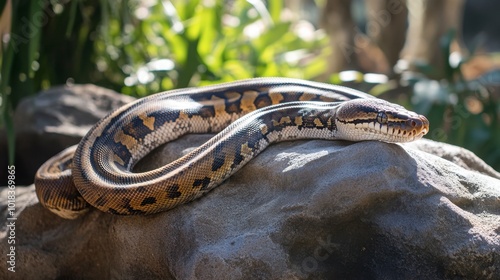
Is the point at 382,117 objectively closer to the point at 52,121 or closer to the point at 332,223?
the point at 332,223

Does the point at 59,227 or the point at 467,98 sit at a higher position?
the point at 59,227

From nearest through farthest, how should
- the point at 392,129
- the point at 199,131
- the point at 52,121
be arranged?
the point at 392,129, the point at 199,131, the point at 52,121

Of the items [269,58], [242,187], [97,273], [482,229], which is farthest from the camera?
[269,58]

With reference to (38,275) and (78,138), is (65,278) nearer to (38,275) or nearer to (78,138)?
(38,275)

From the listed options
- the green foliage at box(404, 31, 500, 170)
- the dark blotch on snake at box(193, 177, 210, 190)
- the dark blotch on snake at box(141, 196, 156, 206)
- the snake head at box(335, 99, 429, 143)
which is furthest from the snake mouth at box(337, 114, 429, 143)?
the green foliage at box(404, 31, 500, 170)

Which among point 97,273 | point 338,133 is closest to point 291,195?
point 338,133

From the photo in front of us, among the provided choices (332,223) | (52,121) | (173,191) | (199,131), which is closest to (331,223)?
(332,223)

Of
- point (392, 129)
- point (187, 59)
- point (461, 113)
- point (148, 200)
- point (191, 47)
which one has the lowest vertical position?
point (461, 113)
